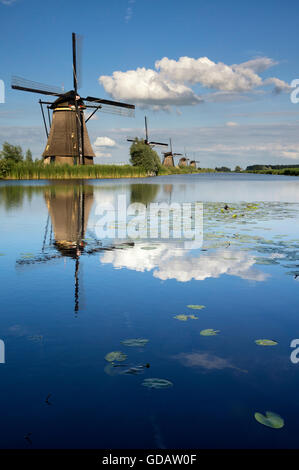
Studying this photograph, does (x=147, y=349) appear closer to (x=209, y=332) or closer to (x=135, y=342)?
(x=135, y=342)

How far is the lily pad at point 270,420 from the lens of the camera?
7.02 feet

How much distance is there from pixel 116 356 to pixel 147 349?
272 millimetres

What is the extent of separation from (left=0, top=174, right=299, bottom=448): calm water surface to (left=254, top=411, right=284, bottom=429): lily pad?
35 mm

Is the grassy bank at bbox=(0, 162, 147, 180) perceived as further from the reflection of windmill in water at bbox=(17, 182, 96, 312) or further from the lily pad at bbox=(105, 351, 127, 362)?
the lily pad at bbox=(105, 351, 127, 362)

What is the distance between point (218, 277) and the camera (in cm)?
509

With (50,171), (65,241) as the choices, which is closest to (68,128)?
(50,171)

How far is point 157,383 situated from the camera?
8.33 feet

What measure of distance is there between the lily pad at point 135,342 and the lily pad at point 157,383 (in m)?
0.52

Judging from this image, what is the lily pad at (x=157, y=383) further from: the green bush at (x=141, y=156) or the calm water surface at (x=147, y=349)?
the green bush at (x=141, y=156)

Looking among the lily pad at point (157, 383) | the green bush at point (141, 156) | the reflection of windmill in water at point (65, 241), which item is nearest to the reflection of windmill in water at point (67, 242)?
the reflection of windmill in water at point (65, 241)

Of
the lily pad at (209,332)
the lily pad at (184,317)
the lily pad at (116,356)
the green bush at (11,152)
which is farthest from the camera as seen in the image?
the green bush at (11,152)

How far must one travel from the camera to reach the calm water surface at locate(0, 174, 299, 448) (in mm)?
2125

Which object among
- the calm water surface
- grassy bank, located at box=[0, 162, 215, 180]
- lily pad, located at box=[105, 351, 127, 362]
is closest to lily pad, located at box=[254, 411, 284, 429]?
the calm water surface
